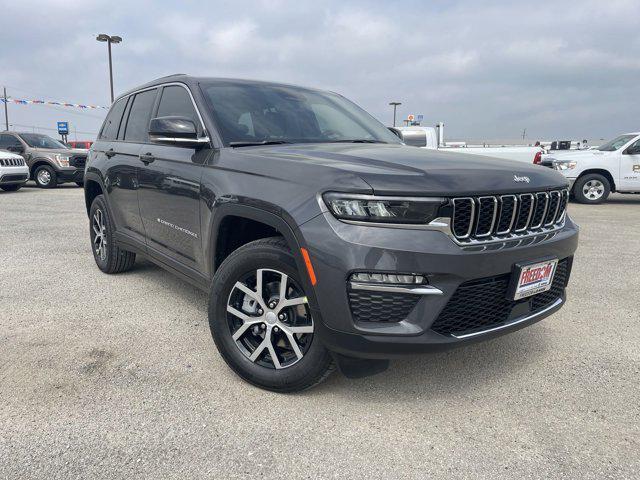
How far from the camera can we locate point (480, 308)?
2.33m

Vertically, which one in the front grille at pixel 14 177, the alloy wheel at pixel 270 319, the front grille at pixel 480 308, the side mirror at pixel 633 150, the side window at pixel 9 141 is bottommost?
the front grille at pixel 14 177

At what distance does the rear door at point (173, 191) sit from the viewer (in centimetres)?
315

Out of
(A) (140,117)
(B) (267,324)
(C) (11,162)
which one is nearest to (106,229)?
(A) (140,117)

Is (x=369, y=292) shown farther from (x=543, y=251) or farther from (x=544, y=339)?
(x=544, y=339)

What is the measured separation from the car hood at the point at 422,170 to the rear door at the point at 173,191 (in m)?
0.56

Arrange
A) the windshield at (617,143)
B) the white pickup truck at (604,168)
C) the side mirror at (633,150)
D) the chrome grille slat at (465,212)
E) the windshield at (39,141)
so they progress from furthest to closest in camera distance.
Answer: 1. the windshield at (39,141)
2. the windshield at (617,143)
3. the white pickup truck at (604,168)
4. the side mirror at (633,150)
5. the chrome grille slat at (465,212)

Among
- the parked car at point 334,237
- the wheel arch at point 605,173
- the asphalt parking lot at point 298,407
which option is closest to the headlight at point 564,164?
the wheel arch at point 605,173

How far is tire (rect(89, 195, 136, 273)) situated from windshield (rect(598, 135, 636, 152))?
11.5 meters

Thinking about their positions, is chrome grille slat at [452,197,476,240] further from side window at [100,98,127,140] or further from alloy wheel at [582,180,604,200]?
alloy wheel at [582,180,604,200]

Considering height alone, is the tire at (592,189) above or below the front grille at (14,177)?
above

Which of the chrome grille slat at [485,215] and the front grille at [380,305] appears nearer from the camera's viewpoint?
the front grille at [380,305]

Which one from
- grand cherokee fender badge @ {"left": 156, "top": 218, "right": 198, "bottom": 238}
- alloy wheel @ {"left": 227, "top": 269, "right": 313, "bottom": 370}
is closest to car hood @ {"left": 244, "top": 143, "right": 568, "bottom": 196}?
alloy wheel @ {"left": 227, "top": 269, "right": 313, "bottom": 370}

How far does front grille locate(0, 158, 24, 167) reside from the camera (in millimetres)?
12916

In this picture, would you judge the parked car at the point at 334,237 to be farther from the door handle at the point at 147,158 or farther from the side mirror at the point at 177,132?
the door handle at the point at 147,158
